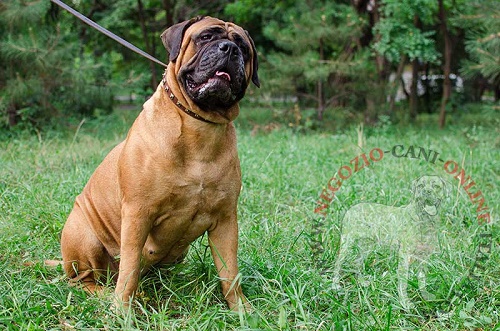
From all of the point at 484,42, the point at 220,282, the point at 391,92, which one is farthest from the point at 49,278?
the point at 391,92

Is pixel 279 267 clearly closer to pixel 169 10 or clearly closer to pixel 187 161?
pixel 187 161

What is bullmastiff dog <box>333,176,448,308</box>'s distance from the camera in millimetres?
3133

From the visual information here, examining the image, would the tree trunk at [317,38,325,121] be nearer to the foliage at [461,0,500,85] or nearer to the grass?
the foliage at [461,0,500,85]

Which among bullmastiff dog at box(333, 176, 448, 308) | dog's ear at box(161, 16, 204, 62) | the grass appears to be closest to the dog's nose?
dog's ear at box(161, 16, 204, 62)

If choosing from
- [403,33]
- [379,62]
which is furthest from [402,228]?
[379,62]

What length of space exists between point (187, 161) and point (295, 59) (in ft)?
22.1

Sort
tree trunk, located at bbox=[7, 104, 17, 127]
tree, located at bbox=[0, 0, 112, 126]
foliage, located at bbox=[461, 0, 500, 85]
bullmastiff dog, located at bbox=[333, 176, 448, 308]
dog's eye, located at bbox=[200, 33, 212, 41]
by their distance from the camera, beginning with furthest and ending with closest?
tree trunk, located at bbox=[7, 104, 17, 127], tree, located at bbox=[0, 0, 112, 126], foliage, located at bbox=[461, 0, 500, 85], bullmastiff dog, located at bbox=[333, 176, 448, 308], dog's eye, located at bbox=[200, 33, 212, 41]

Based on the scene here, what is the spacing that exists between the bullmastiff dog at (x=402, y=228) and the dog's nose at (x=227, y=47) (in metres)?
1.34

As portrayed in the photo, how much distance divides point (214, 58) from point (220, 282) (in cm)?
118

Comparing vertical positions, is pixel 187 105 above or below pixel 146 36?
above

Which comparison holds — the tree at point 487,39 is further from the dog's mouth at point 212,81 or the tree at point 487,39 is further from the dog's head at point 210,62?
the dog's mouth at point 212,81

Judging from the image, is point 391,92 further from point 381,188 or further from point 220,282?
point 220,282

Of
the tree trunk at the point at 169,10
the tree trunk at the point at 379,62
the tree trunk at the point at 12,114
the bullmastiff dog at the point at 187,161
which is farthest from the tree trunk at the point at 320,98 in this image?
the bullmastiff dog at the point at 187,161

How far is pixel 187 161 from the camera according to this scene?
8.41ft
